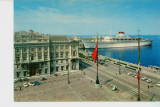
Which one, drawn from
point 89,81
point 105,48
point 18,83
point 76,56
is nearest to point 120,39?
point 105,48

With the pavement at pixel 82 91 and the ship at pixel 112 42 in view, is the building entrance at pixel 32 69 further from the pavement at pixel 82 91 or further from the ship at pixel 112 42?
the ship at pixel 112 42

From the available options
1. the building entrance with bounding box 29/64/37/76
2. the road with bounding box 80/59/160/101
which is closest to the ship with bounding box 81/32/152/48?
the road with bounding box 80/59/160/101

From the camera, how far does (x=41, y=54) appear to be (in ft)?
83.9

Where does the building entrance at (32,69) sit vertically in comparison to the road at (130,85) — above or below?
above

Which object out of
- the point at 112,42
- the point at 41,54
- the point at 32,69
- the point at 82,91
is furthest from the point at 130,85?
the point at 112,42

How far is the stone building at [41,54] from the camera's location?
23453mm

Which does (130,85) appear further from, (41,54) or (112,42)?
(112,42)

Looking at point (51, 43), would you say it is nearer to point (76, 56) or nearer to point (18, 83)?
point (76, 56)

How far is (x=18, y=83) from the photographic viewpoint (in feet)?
71.5

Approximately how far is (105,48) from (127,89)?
204 ft

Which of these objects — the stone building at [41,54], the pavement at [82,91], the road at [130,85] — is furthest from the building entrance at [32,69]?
the road at [130,85]

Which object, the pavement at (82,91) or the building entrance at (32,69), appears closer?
the pavement at (82,91)

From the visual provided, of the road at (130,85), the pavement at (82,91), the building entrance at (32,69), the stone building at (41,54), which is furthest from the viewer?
the building entrance at (32,69)
